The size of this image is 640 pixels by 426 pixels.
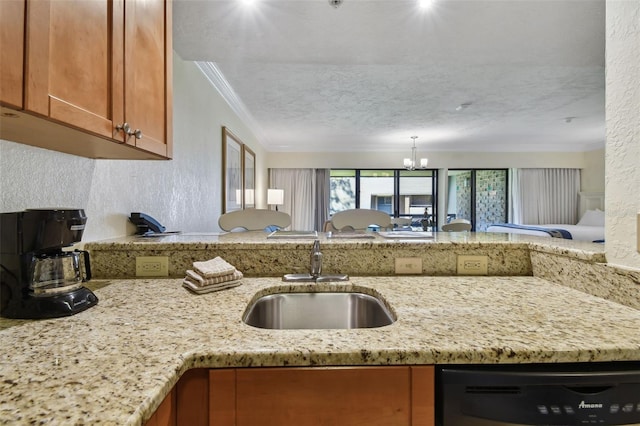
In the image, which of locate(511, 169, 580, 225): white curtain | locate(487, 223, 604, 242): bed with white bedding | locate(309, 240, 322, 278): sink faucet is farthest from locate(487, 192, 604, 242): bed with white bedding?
locate(309, 240, 322, 278): sink faucet

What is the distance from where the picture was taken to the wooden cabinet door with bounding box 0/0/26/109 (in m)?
0.58

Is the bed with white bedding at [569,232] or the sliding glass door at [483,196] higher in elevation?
the sliding glass door at [483,196]

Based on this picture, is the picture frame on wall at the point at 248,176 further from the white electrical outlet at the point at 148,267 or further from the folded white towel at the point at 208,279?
the folded white towel at the point at 208,279

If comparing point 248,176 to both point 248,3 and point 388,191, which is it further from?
point 388,191

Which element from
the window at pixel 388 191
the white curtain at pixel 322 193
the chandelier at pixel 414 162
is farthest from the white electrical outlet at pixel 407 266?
the window at pixel 388 191

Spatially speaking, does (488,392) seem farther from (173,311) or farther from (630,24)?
(630,24)

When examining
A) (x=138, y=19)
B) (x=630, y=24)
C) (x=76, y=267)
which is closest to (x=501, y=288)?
(x=630, y=24)

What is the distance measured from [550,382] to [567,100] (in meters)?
4.44

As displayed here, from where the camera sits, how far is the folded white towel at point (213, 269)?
43.5 inches

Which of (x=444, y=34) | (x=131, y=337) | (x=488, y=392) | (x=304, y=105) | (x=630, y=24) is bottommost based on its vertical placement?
(x=488, y=392)

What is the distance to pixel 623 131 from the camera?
928 millimetres

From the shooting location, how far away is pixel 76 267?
951 millimetres

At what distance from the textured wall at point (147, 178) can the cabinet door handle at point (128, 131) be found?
319 millimetres

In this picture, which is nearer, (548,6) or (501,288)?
(501,288)
